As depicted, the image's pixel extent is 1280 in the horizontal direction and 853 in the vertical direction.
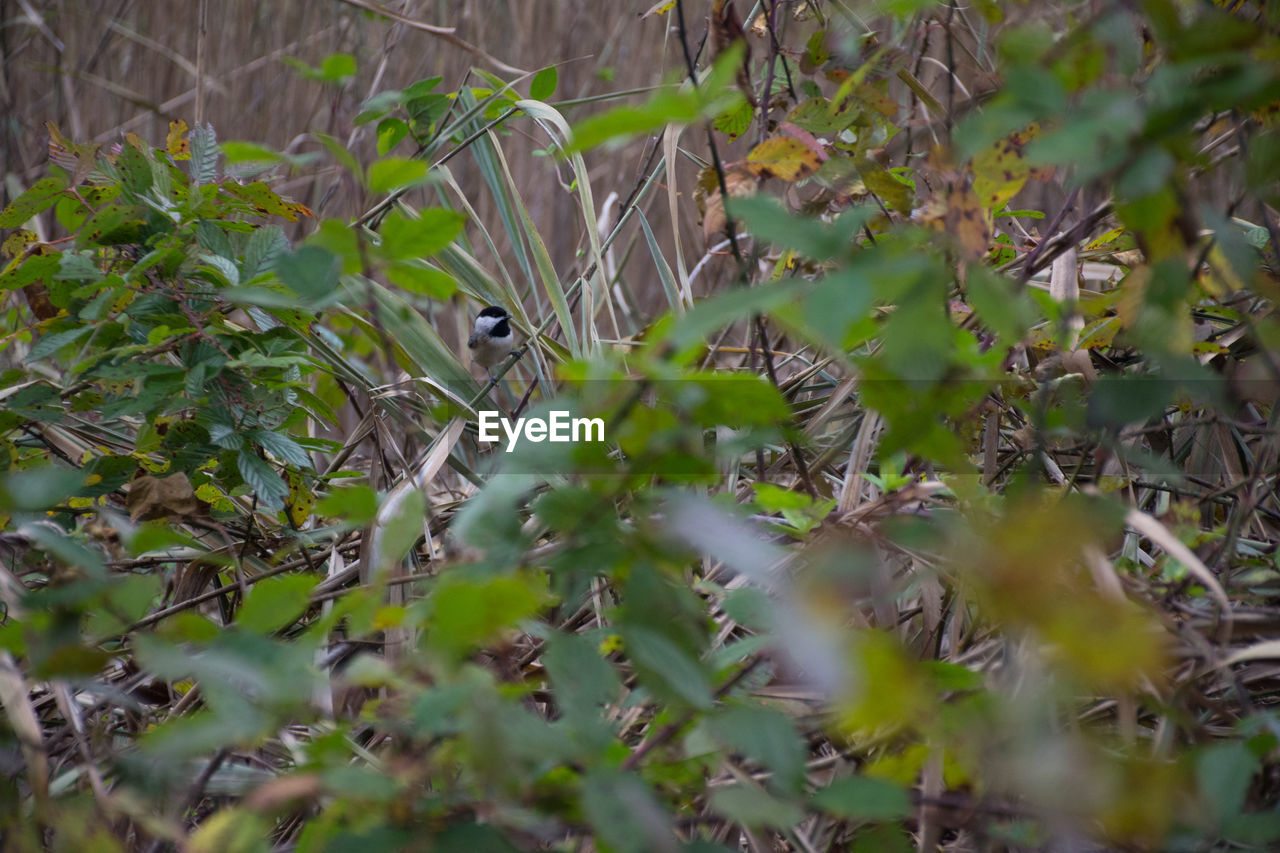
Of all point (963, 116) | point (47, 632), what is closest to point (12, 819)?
point (47, 632)

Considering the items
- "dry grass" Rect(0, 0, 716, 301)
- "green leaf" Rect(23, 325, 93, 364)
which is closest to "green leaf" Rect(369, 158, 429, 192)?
"green leaf" Rect(23, 325, 93, 364)

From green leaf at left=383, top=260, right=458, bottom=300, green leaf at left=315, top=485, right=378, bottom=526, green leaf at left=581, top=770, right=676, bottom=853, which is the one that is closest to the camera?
green leaf at left=581, top=770, right=676, bottom=853

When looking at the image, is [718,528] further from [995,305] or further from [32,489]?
[32,489]

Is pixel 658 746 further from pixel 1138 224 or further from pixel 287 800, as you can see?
pixel 1138 224

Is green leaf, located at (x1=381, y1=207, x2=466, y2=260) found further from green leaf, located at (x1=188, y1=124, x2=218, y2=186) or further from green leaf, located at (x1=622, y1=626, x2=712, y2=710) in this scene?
green leaf, located at (x1=188, y1=124, x2=218, y2=186)

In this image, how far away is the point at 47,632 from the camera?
2.08 ft

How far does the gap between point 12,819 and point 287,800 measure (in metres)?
0.21

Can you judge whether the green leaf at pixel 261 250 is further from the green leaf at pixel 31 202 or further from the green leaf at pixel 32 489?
the green leaf at pixel 32 489

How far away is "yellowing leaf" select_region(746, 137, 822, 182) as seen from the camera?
0.98 m

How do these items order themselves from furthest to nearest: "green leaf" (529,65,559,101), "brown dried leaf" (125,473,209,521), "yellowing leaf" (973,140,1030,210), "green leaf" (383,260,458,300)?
"green leaf" (529,65,559,101)
"brown dried leaf" (125,473,209,521)
"yellowing leaf" (973,140,1030,210)
"green leaf" (383,260,458,300)

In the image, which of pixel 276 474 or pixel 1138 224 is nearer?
pixel 1138 224

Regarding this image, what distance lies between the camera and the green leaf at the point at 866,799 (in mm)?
521

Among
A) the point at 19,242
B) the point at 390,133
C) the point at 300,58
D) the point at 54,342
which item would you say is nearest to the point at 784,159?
the point at 390,133

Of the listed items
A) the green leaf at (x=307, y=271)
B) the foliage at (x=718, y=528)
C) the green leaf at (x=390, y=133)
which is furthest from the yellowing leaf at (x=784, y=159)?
the green leaf at (x=307, y=271)
